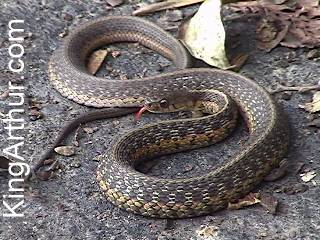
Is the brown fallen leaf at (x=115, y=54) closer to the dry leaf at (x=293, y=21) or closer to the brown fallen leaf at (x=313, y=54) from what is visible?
the dry leaf at (x=293, y=21)

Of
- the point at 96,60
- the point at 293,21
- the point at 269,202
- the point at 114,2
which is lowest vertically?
the point at 96,60

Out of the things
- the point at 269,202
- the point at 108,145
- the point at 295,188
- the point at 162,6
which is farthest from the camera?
the point at 162,6

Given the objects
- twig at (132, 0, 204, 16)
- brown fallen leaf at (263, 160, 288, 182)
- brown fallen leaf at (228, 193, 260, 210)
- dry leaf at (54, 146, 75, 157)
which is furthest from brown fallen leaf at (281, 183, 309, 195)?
twig at (132, 0, 204, 16)

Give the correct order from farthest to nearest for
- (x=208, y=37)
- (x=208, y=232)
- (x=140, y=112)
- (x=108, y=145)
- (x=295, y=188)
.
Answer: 1. (x=208, y=37)
2. (x=140, y=112)
3. (x=108, y=145)
4. (x=295, y=188)
5. (x=208, y=232)

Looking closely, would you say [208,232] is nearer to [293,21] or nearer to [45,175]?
[45,175]

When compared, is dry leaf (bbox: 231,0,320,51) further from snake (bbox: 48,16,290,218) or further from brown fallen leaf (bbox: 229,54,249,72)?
snake (bbox: 48,16,290,218)

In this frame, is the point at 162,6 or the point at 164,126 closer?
the point at 164,126

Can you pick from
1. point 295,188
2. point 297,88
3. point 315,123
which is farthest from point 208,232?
point 297,88

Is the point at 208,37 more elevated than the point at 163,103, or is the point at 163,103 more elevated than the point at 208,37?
the point at 208,37
